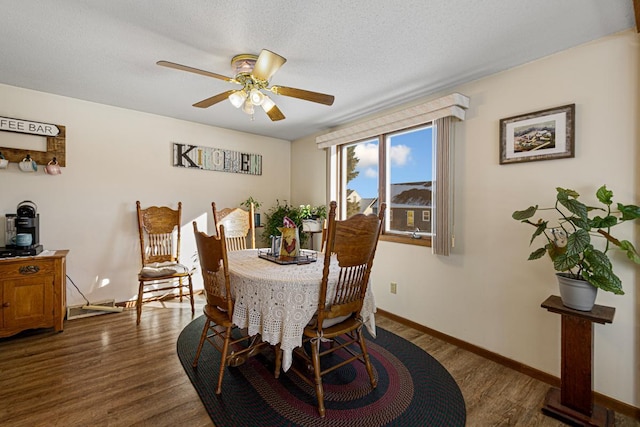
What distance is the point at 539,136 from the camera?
222cm

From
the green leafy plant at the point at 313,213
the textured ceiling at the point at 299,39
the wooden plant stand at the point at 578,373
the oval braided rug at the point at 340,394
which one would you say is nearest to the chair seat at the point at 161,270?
the oval braided rug at the point at 340,394

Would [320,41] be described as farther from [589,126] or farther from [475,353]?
[475,353]

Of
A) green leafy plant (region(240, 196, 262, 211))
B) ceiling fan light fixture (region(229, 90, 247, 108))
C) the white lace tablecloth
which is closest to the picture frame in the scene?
the white lace tablecloth

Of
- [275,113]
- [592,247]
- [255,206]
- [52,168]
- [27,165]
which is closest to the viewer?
[592,247]

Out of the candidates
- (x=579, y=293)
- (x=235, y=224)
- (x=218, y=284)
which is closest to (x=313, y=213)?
(x=235, y=224)

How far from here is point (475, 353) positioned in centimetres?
258

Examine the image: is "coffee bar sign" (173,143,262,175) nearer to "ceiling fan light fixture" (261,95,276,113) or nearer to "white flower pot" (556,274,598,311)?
"ceiling fan light fixture" (261,95,276,113)

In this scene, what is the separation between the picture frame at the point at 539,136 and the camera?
2.08 metres

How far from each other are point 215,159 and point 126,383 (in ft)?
9.67

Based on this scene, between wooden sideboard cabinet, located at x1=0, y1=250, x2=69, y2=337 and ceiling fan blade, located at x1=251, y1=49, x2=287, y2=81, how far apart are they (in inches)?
104

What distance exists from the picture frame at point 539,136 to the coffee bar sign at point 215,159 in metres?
3.38

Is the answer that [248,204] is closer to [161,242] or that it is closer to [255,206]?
[255,206]

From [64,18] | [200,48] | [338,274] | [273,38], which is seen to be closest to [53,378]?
[338,274]

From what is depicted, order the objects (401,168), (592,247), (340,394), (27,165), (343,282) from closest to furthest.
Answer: (592,247), (343,282), (340,394), (27,165), (401,168)
